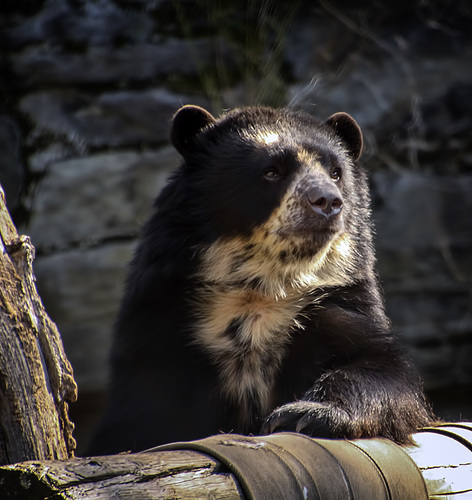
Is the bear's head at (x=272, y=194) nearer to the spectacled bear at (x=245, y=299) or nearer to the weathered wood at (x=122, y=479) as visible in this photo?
the spectacled bear at (x=245, y=299)

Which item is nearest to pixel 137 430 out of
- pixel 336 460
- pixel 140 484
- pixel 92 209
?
pixel 336 460

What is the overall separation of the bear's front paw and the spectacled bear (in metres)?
0.41

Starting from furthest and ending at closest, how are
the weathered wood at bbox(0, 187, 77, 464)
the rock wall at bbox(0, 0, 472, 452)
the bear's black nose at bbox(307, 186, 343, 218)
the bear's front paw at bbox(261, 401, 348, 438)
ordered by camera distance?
the rock wall at bbox(0, 0, 472, 452)
the bear's black nose at bbox(307, 186, 343, 218)
the bear's front paw at bbox(261, 401, 348, 438)
the weathered wood at bbox(0, 187, 77, 464)

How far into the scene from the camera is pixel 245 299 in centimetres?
324

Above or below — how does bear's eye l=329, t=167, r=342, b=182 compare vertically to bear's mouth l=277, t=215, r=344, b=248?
above

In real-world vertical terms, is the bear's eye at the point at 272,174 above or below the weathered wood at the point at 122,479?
above

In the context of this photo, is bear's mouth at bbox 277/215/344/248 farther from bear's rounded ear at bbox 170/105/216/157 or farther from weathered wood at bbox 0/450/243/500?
weathered wood at bbox 0/450/243/500

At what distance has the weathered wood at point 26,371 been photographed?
2.00 m

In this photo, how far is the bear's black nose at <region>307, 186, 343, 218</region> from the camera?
299 centimetres

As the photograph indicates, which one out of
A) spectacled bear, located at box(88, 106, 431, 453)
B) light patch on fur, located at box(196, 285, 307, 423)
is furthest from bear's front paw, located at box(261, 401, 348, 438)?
light patch on fur, located at box(196, 285, 307, 423)

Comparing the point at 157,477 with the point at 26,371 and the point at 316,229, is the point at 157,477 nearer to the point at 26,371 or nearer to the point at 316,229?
the point at 26,371

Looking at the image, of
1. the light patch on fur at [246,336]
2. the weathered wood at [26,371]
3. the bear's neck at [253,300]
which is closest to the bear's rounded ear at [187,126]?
the bear's neck at [253,300]

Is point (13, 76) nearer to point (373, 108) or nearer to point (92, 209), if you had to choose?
point (92, 209)

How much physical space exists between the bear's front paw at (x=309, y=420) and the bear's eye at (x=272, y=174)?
105cm
